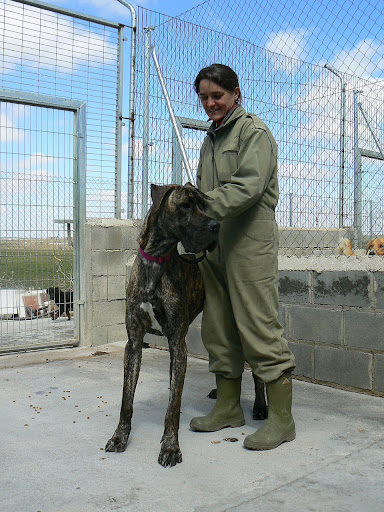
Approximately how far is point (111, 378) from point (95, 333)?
1.52m

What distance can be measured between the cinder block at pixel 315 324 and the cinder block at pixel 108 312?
7.65 ft

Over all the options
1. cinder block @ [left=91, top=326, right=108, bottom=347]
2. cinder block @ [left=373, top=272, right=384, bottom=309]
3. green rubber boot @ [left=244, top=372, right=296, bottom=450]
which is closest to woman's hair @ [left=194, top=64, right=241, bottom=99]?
green rubber boot @ [left=244, top=372, right=296, bottom=450]

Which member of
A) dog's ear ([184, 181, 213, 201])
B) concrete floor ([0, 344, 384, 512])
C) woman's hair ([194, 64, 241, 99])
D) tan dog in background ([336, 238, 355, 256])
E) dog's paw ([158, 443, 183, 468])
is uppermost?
woman's hair ([194, 64, 241, 99])

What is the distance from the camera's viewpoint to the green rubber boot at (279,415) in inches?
117

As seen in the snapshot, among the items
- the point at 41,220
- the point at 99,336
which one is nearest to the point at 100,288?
the point at 99,336

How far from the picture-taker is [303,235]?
584cm

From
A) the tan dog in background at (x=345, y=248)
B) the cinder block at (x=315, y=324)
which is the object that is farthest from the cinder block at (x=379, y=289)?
the tan dog in background at (x=345, y=248)

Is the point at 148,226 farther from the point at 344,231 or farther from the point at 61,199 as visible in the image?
the point at 61,199

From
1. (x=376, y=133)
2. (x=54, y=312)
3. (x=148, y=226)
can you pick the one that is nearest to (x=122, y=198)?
(x=54, y=312)

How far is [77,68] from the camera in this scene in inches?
232

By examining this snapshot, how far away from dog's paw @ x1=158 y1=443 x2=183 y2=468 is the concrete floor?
0.11ft

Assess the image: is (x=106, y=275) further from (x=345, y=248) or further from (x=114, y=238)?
(x=345, y=248)

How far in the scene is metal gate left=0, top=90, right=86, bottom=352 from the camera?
5.50 meters

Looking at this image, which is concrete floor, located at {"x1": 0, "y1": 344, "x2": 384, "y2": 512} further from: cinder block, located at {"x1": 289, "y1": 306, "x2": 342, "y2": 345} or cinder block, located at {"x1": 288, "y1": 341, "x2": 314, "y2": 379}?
cinder block, located at {"x1": 289, "y1": 306, "x2": 342, "y2": 345}
